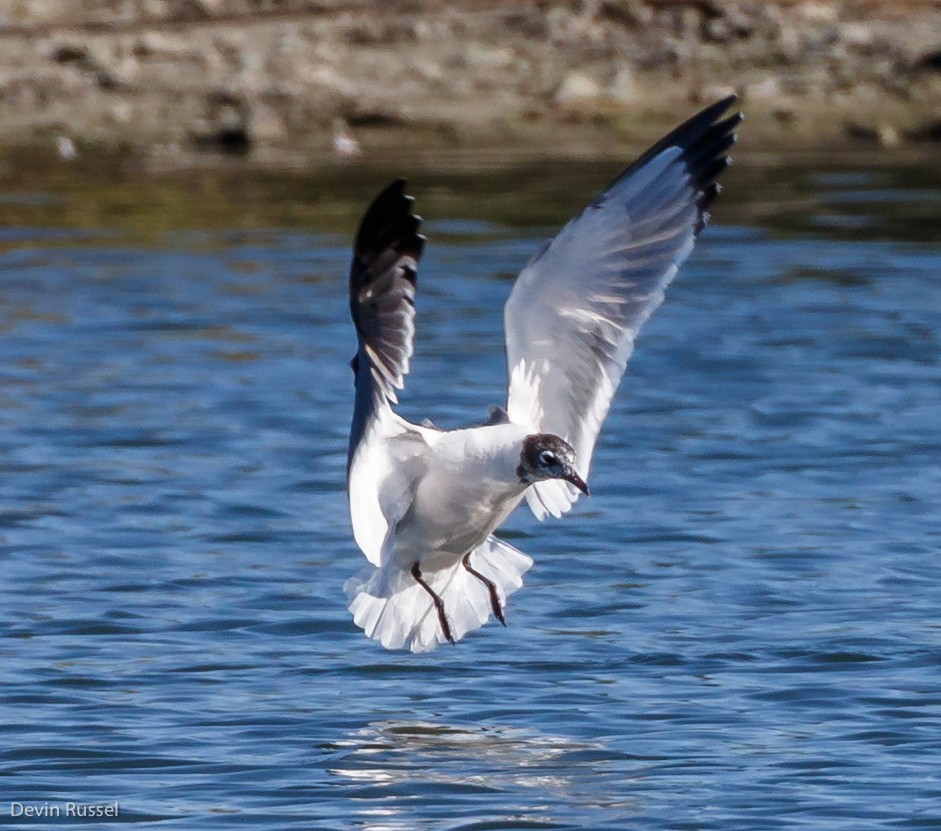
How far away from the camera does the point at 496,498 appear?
Answer: 6930mm

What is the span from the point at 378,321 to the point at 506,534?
8.84 ft

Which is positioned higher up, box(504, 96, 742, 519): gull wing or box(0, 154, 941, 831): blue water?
box(504, 96, 742, 519): gull wing

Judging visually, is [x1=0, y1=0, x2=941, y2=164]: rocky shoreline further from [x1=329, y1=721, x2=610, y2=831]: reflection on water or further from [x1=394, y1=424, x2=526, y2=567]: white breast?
[x1=329, y1=721, x2=610, y2=831]: reflection on water

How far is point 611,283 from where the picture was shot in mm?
7207

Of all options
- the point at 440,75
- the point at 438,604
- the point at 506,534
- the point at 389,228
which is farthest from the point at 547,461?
Result: the point at 440,75

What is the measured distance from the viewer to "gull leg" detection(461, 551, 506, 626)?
7.11 m

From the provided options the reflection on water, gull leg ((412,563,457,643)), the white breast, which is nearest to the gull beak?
the white breast

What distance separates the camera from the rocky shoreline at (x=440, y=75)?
17.5 m

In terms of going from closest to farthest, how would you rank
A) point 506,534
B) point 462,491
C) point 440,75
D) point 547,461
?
1. point 547,461
2. point 462,491
3. point 506,534
4. point 440,75

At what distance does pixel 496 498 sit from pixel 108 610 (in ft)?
5.13

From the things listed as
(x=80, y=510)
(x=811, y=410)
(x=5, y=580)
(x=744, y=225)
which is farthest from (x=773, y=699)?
(x=744, y=225)

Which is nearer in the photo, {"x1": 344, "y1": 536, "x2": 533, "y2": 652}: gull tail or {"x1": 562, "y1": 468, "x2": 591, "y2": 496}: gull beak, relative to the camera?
{"x1": 562, "y1": 468, "x2": 591, "y2": 496}: gull beak

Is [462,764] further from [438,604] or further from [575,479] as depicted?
[575,479]

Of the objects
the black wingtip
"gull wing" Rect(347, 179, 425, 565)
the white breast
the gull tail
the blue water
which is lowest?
the blue water
